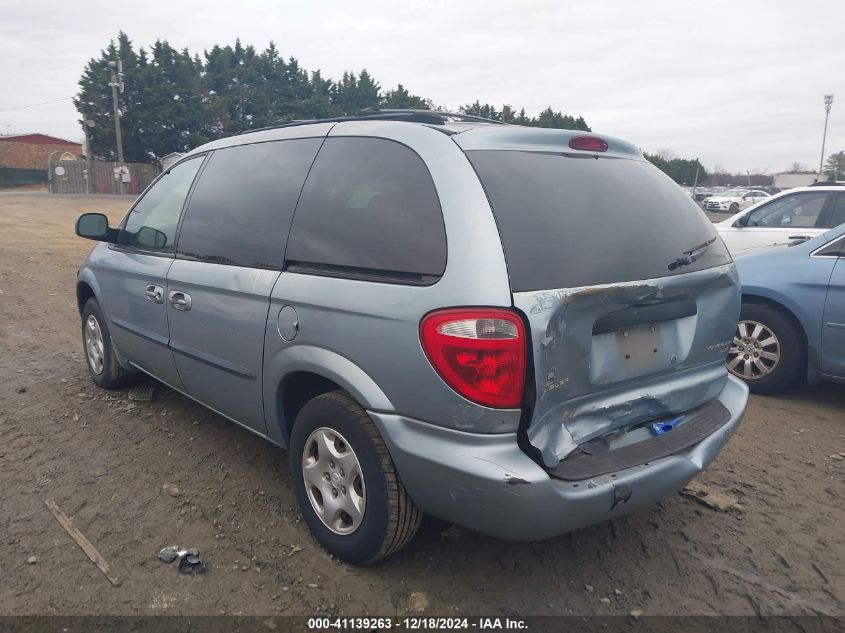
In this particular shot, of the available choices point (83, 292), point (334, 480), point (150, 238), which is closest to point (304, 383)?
point (334, 480)

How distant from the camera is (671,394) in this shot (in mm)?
2658

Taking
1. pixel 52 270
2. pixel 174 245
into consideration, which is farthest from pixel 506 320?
pixel 52 270

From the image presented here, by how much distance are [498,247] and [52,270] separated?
10324 mm

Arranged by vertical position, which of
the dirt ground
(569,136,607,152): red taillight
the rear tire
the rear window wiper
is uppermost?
(569,136,607,152): red taillight

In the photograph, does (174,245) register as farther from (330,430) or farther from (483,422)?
(483,422)

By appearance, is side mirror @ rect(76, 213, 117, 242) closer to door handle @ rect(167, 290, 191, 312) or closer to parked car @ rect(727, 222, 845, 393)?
door handle @ rect(167, 290, 191, 312)

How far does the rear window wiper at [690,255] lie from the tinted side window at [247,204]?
5.56 feet

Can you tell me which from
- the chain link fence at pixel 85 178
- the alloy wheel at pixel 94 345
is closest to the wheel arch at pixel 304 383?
the alloy wheel at pixel 94 345

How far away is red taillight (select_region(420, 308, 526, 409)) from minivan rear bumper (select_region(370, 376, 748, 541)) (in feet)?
0.49

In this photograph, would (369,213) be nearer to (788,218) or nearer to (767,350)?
(767,350)

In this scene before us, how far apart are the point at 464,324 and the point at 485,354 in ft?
0.40

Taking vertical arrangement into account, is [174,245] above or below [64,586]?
above

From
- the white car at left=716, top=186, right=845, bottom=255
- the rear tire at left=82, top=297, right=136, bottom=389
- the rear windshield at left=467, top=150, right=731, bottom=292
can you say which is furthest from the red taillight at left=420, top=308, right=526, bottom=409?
the white car at left=716, top=186, right=845, bottom=255

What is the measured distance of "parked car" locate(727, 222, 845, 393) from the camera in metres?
4.49
